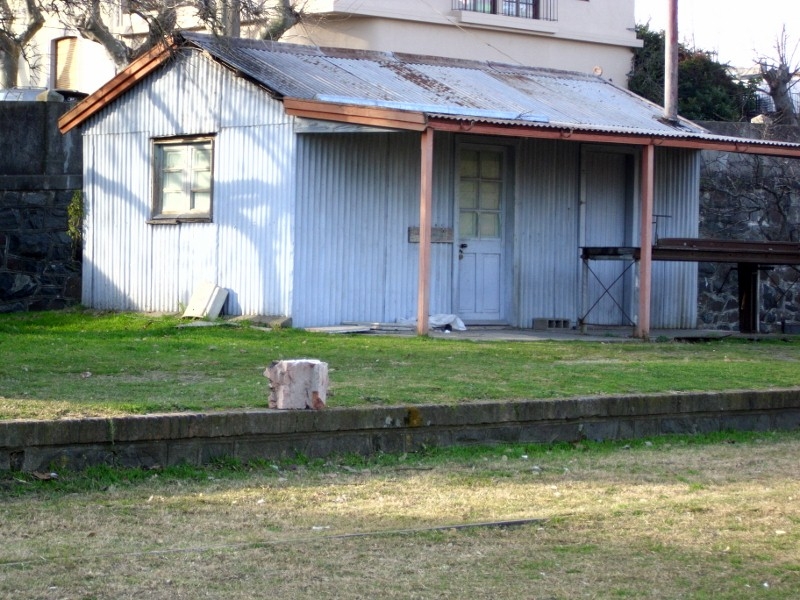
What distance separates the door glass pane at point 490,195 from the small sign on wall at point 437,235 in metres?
0.75

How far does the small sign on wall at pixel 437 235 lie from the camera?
52.4ft

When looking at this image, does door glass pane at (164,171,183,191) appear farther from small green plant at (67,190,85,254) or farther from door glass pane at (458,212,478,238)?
Answer: door glass pane at (458,212,478,238)

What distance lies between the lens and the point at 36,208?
18.1 meters

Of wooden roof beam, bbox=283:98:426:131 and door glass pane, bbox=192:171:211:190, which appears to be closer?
wooden roof beam, bbox=283:98:426:131

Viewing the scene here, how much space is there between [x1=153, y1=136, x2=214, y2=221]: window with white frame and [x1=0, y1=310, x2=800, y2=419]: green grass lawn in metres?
1.57

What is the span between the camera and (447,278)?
16234 millimetres

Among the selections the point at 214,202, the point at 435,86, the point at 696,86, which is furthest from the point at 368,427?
the point at 696,86

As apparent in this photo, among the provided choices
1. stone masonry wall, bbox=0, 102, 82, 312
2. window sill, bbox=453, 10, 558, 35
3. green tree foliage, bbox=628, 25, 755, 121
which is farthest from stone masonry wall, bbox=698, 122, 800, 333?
stone masonry wall, bbox=0, 102, 82, 312

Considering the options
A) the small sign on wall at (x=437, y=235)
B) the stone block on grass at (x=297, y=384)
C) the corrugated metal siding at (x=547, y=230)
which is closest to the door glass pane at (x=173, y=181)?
the small sign on wall at (x=437, y=235)

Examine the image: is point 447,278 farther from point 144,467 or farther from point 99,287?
point 144,467

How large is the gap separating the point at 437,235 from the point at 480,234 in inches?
31.8

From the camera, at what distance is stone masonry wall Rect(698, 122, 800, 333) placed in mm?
20828

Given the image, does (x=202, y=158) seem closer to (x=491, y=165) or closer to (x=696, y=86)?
(x=491, y=165)

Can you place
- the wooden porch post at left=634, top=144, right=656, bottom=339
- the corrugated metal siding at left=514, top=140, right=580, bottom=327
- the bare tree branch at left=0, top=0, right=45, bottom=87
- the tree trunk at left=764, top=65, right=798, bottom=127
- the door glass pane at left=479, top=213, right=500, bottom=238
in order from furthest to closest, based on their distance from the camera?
the tree trunk at left=764, top=65, right=798, bottom=127
the corrugated metal siding at left=514, top=140, right=580, bottom=327
the bare tree branch at left=0, top=0, right=45, bottom=87
the door glass pane at left=479, top=213, right=500, bottom=238
the wooden porch post at left=634, top=144, right=656, bottom=339
